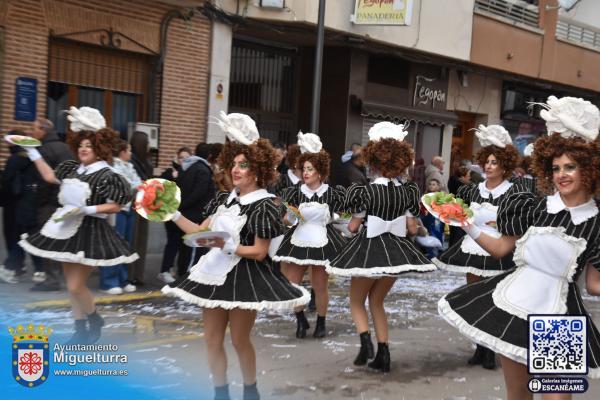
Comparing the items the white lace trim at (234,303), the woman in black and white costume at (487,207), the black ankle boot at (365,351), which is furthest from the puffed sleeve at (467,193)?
the white lace trim at (234,303)

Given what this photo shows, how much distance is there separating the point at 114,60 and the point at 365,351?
887 cm

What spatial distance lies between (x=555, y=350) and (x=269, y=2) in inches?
482

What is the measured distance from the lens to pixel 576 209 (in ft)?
14.6

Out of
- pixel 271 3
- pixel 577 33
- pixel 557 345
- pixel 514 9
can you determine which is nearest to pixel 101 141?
pixel 557 345

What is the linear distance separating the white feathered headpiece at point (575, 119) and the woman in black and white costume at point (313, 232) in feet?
12.2

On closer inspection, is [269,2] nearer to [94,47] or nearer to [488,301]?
[94,47]

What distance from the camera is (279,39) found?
17891 millimetres

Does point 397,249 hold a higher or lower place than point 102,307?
higher

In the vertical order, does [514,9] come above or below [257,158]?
above

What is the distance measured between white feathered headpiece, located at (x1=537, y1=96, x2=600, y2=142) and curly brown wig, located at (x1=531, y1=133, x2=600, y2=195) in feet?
0.12

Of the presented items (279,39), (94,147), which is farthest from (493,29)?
(94,147)

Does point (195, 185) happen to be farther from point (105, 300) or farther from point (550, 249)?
point (550, 249)

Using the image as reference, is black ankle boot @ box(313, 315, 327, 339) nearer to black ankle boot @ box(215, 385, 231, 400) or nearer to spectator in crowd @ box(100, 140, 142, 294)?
spectator in crowd @ box(100, 140, 142, 294)

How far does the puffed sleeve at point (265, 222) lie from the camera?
16.4 ft
